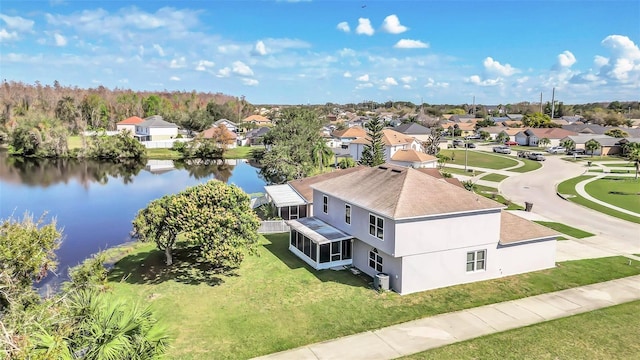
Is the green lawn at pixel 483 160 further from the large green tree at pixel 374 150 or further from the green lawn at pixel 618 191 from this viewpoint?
the large green tree at pixel 374 150

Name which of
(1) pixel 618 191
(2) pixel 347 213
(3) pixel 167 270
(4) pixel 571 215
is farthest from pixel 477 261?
(1) pixel 618 191

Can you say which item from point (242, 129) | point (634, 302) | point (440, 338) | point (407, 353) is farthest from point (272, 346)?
point (242, 129)

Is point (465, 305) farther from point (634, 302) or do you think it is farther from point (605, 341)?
point (634, 302)

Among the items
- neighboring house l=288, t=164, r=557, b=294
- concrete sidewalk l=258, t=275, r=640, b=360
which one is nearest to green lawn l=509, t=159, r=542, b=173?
neighboring house l=288, t=164, r=557, b=294

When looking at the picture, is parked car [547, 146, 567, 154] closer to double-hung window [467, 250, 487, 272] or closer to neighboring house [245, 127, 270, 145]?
neighboring house [245, 127, 270, 145]

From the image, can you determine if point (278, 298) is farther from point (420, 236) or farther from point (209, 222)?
point (420, 236)
